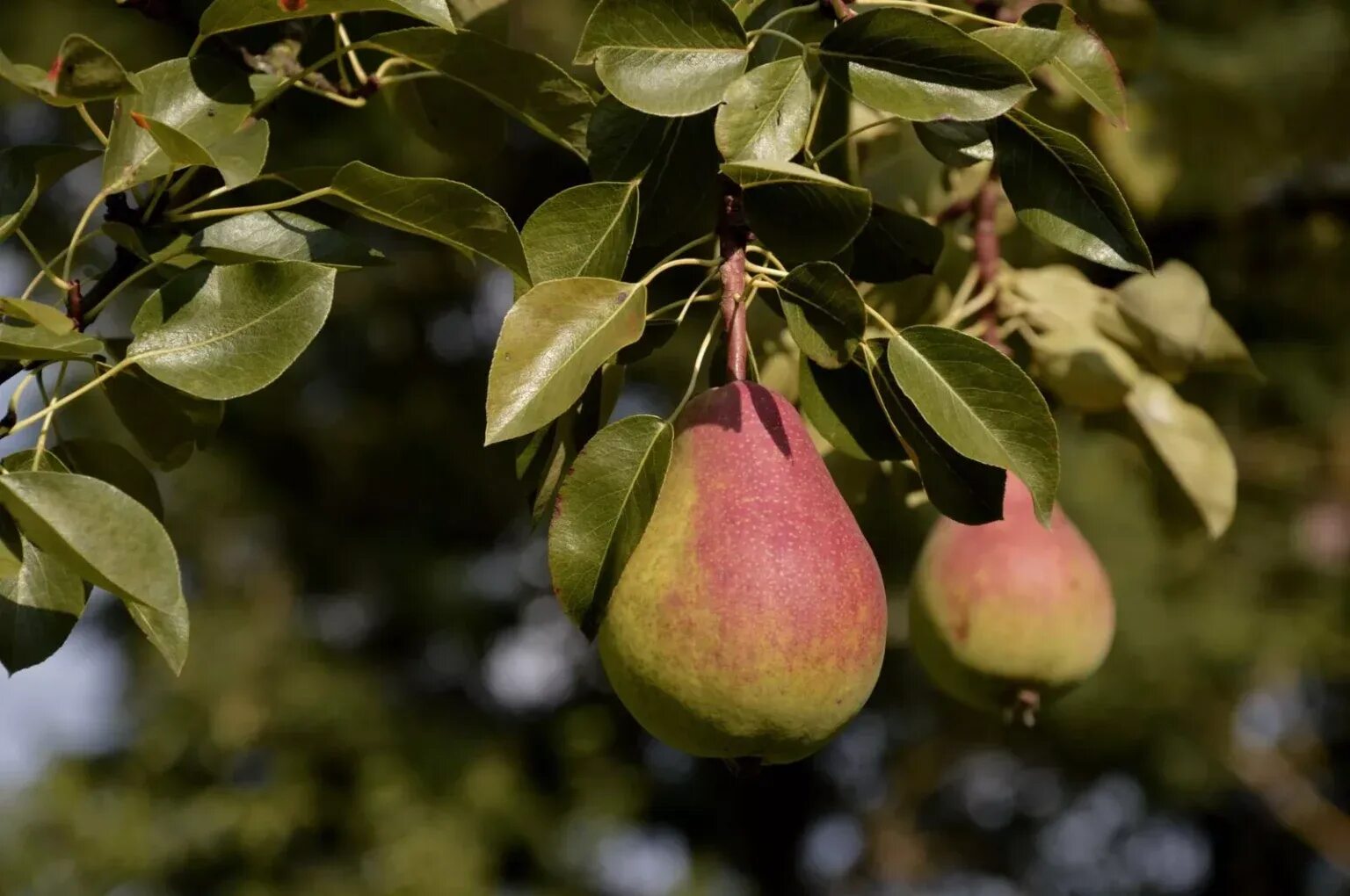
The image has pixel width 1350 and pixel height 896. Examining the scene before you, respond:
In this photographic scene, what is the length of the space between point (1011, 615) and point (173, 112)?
60 cm

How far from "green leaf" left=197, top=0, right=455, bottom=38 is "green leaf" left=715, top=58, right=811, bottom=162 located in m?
0.14

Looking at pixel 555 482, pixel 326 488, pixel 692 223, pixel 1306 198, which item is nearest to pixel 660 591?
pixel 555 482

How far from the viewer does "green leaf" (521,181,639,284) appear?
67 centimetres

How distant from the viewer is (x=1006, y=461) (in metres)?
0.63

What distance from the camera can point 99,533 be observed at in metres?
0.56

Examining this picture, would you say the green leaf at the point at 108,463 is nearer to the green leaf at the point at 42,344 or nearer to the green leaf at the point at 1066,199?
the green leaf at the point at 42,344

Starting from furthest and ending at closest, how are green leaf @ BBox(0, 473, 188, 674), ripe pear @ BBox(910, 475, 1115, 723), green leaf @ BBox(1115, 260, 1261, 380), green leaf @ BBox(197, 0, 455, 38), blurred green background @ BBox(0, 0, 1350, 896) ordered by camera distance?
blurred green background @ BBox(0, 0, 1350, 896)
green leaf @ BBox(1115, 260, 1261, 380)
ripe pear @ BBox(910, 475, 1115, 723)
green leaf @ BBox(197, 0, 455, 38)
green leaf @ BBox(0, 473, 188, 674)

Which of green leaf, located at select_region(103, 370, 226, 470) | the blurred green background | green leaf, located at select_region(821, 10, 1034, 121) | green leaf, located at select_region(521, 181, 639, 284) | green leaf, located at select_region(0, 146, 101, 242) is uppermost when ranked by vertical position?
green leaf, located at select_region(821, 10, 1034, 121)

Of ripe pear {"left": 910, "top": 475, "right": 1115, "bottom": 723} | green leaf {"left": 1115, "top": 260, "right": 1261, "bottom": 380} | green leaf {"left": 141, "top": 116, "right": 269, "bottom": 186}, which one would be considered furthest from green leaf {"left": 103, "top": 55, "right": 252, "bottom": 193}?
green leaf {"left": 1115, "top": 260, "right": 1261, "bottom": 380}

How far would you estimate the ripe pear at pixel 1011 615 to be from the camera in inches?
38.1

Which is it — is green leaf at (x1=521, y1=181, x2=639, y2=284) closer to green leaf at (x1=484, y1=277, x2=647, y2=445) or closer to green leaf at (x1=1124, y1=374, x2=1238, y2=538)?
green leaf at (x1=484, y1=277, x2=647, y2=445)

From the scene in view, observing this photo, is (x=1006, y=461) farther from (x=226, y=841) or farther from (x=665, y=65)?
(x=226, y=841)

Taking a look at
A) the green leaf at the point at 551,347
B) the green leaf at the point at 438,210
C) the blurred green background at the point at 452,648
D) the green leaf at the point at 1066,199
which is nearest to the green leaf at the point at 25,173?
the green leaf at the point at 438,210

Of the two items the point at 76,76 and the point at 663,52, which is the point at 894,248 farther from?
the point at 76,76
